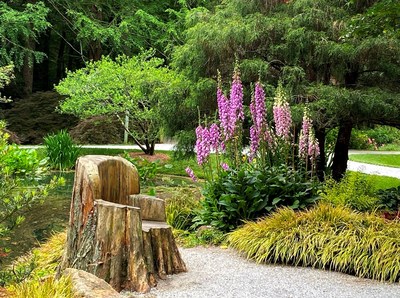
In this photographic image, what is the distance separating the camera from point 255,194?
6.31 m

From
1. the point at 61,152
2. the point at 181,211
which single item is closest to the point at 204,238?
the point at 181,211

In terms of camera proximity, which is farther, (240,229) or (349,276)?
(240,229)

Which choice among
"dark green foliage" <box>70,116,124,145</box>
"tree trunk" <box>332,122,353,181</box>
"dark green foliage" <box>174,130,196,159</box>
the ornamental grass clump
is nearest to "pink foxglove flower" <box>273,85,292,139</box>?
the ornamental grass clump

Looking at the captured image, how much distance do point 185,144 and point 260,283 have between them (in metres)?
5.32

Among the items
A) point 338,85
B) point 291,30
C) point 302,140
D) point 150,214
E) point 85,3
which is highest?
point 85,3

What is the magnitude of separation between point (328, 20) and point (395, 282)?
16.6 ft

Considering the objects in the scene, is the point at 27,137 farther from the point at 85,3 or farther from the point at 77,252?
the point at 77,252

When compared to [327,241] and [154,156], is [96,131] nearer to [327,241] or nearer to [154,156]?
[154,156]

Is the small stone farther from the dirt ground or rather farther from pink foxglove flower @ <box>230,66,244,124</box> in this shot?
the dirt ground

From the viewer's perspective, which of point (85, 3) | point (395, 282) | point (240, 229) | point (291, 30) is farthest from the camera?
point (85, 3)

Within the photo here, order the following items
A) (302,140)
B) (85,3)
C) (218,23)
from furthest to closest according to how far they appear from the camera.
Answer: (85,3), (218,23), (302,140)

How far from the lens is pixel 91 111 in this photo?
15250 mm

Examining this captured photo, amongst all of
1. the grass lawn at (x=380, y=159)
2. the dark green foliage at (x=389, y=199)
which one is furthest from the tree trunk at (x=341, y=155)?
the grass lawn at (x=380, y=159)

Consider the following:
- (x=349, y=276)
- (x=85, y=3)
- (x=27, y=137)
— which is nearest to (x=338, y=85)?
(x=349, y=276)
